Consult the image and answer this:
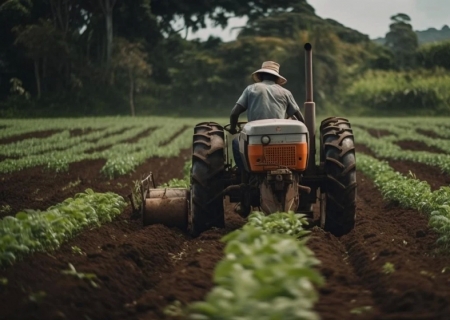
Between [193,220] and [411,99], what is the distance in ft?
127

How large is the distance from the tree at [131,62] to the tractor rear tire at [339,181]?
3653 cm

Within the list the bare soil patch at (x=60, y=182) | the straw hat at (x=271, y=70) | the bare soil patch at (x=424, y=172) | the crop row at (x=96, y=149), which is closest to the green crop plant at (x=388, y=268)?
the straw hat at (x=271, y=70)

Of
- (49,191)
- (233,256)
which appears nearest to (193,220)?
(233,256)

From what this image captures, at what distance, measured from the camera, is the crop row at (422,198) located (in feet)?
27.2

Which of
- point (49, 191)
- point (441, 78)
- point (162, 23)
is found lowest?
point (49, 191)

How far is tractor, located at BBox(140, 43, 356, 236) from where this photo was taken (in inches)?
326

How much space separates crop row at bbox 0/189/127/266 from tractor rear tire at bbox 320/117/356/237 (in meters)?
2.65

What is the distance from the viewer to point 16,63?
2422 centimetres

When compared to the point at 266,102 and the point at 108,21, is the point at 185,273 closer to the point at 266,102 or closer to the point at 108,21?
the point at 266,102

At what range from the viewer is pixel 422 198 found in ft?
35.7

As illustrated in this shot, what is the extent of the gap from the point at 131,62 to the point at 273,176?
38255 millimetres

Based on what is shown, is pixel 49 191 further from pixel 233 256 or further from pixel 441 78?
pixel 441 78

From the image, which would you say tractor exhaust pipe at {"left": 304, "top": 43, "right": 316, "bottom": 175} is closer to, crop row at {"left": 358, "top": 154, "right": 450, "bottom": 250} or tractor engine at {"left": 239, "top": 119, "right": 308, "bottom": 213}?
tractor engine at {"left": 239, "top": 119, "right": 308, "bottom": 213}

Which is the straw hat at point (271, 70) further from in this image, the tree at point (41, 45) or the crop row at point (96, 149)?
the tree at point (41, 45)
